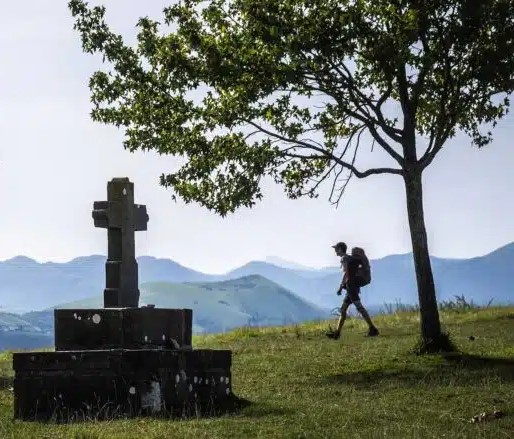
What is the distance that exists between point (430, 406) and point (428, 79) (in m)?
12.8

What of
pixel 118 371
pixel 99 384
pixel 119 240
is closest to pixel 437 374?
pixel 119 240

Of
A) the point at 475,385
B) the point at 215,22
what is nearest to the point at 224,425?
the point at 475,385

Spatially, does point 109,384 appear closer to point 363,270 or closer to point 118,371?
point 118,371

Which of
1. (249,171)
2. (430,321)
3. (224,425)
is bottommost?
(224,425)

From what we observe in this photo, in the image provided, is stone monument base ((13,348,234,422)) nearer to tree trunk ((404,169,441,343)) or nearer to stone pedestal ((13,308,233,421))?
stone pedestal ((13,308,233,421))

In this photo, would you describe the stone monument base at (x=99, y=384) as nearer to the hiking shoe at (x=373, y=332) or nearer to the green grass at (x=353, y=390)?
the green grass at (x=353, y=390)

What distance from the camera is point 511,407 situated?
15180 millimetres

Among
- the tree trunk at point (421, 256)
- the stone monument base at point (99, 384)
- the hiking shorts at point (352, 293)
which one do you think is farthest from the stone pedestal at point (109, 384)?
the hiking shorts at point (352, 293)

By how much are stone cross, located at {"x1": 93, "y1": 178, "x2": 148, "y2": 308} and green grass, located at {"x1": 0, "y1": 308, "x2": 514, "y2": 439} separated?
2.76 meters

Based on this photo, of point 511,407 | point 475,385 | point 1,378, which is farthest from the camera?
point 1,378

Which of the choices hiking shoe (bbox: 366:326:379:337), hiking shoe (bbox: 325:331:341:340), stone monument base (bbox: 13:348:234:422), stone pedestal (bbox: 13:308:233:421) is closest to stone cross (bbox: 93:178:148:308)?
stone pedestal (bbox: 13:308:233:421)

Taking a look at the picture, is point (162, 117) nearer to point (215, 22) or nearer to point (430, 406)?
point (215, 22)

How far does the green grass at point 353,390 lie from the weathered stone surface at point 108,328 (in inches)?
62.9

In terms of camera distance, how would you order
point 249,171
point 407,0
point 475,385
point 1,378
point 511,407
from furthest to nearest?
point 249,171 → point 407,0 → point 1,378 → point 475,385 → point 511,407
